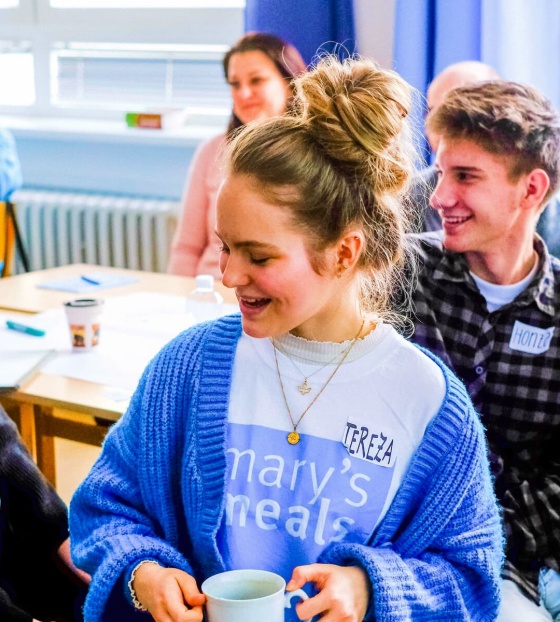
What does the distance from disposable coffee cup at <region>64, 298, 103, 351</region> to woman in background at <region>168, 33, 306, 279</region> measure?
3.44 ft

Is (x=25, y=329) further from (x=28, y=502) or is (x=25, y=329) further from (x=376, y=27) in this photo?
(x=376, y=27)

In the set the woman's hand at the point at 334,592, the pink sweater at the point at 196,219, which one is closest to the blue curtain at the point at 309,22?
the pink sweater at the point at 196,219

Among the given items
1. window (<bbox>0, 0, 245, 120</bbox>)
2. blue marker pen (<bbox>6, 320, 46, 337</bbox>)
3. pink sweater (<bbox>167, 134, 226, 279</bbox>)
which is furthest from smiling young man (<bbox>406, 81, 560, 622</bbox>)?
window (<bbox>0, 0, 245, 120</bbox>)

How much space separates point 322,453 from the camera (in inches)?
43.9

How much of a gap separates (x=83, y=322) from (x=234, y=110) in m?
1.40

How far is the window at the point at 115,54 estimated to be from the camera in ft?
12.5

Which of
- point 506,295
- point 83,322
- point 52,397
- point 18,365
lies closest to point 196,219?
point 83,322

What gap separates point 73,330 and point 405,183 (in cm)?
100

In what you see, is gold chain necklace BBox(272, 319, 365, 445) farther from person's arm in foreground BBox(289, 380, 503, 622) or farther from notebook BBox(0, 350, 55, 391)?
notebook BBox(0, 350, 55, 391)

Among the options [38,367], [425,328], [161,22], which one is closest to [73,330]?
[38,367]

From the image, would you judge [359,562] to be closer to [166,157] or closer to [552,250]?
[552,250]

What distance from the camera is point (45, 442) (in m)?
1.98

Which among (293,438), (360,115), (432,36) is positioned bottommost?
(293,438)

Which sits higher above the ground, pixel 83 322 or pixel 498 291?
pixel 498 291
